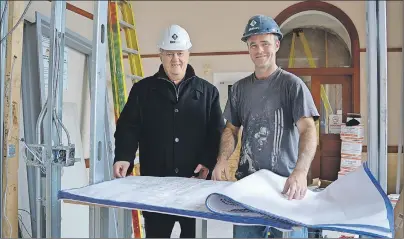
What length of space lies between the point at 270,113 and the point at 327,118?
0.60 m

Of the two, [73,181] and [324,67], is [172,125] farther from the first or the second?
[73,181]

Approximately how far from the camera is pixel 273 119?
1.39m

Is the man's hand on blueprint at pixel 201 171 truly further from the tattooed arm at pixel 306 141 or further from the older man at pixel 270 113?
the tattooed arm at pixel 306 141

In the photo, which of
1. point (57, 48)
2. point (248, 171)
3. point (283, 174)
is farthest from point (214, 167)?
point (57, 48)

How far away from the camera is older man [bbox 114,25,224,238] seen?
1.66 m

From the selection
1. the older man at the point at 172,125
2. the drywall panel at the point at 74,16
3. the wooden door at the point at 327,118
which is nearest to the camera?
the older man at the point at 172,125

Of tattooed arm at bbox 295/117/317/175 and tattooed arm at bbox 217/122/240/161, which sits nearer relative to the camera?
tattooed arm at bbox 295/117/317/175

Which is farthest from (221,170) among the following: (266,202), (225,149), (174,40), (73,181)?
(73,181)

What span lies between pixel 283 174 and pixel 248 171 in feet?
0.44

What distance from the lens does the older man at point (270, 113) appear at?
4.36 feet

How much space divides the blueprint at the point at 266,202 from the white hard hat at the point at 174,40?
0.57m

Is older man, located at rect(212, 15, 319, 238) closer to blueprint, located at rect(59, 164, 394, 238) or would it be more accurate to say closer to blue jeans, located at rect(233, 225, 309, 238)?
blue jeans, located at rect(233, 225, 309, 238)

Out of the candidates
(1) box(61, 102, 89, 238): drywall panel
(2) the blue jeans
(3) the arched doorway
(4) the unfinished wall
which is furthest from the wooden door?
(1) box(61, 102, 89, 238): drywall panel

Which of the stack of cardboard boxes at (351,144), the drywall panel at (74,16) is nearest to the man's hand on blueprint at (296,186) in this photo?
the stack of cardboard boxes at (351,144)
